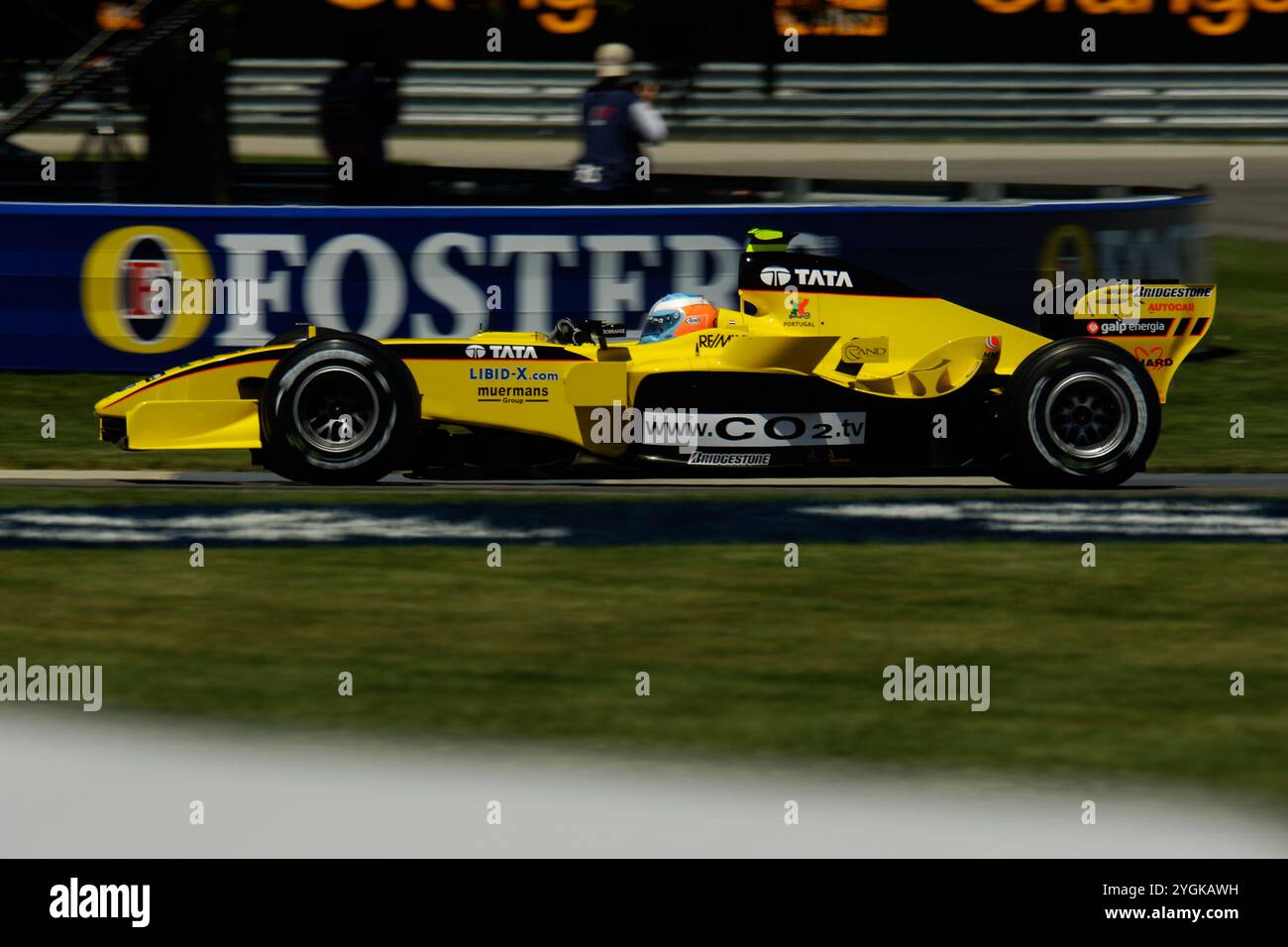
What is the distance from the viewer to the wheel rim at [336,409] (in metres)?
9.24

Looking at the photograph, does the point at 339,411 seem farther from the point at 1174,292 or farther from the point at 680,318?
the point at 1174,292

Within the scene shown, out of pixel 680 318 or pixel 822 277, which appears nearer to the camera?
pixel 680 318

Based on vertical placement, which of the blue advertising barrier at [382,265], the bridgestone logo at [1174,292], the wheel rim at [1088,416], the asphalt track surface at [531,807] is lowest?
the asphalt track surface at [531,807]

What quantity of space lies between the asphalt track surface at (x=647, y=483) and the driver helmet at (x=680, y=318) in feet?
2.35

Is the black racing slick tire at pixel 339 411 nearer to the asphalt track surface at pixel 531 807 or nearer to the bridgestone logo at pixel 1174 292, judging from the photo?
the asphalt track surface at pixel 531 807

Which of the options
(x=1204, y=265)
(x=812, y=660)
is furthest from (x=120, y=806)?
(x=1204, y=265)

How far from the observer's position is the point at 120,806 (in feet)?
17.9

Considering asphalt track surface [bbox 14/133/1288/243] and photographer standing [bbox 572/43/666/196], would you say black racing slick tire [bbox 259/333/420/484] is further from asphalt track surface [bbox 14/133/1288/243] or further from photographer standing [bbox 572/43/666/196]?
asphalt track surface [bbox 14/133/1288/243]

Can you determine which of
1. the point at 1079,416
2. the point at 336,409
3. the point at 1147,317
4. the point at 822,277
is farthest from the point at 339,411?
the point at 1147,317

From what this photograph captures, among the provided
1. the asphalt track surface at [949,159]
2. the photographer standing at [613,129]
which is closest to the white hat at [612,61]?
the photographer standing at [613,129]

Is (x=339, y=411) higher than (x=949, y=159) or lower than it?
lower

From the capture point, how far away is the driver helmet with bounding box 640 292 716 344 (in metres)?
9.55

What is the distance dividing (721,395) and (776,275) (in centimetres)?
67

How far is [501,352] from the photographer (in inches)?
368
